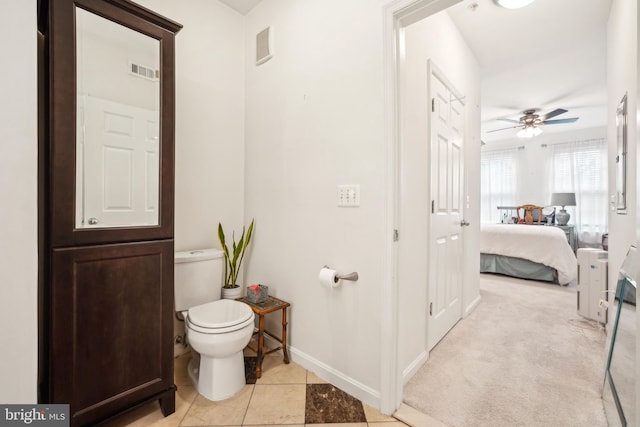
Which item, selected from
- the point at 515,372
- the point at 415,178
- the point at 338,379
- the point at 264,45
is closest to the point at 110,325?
the point at 338,379

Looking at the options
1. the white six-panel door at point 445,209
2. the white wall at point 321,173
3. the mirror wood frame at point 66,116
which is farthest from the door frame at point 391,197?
the mirror wood frame at point 66,116

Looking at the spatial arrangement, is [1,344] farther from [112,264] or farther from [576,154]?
[576,154]

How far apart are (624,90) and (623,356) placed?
1.63 metres

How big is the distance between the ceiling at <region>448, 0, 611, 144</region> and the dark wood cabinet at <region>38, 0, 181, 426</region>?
7.52 feet

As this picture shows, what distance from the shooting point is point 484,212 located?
7.08 metres

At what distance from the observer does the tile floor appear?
1.41 meters

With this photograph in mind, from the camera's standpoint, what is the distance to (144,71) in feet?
4.83

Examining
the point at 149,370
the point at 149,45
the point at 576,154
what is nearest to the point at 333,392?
the point at 149,370

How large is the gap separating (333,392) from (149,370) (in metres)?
0.98

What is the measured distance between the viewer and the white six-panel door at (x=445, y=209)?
207 cm

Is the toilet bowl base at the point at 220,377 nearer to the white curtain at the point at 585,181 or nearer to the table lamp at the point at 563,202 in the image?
the table lamp at the point at 563,202

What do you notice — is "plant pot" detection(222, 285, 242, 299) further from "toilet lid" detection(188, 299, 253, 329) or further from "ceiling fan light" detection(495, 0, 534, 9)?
"ceiling fan light" detection(495, 0, 534, 9)

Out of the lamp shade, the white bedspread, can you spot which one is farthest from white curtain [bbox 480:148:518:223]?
the white bedspread

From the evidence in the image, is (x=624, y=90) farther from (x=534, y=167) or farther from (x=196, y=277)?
(x=534, y=167)
